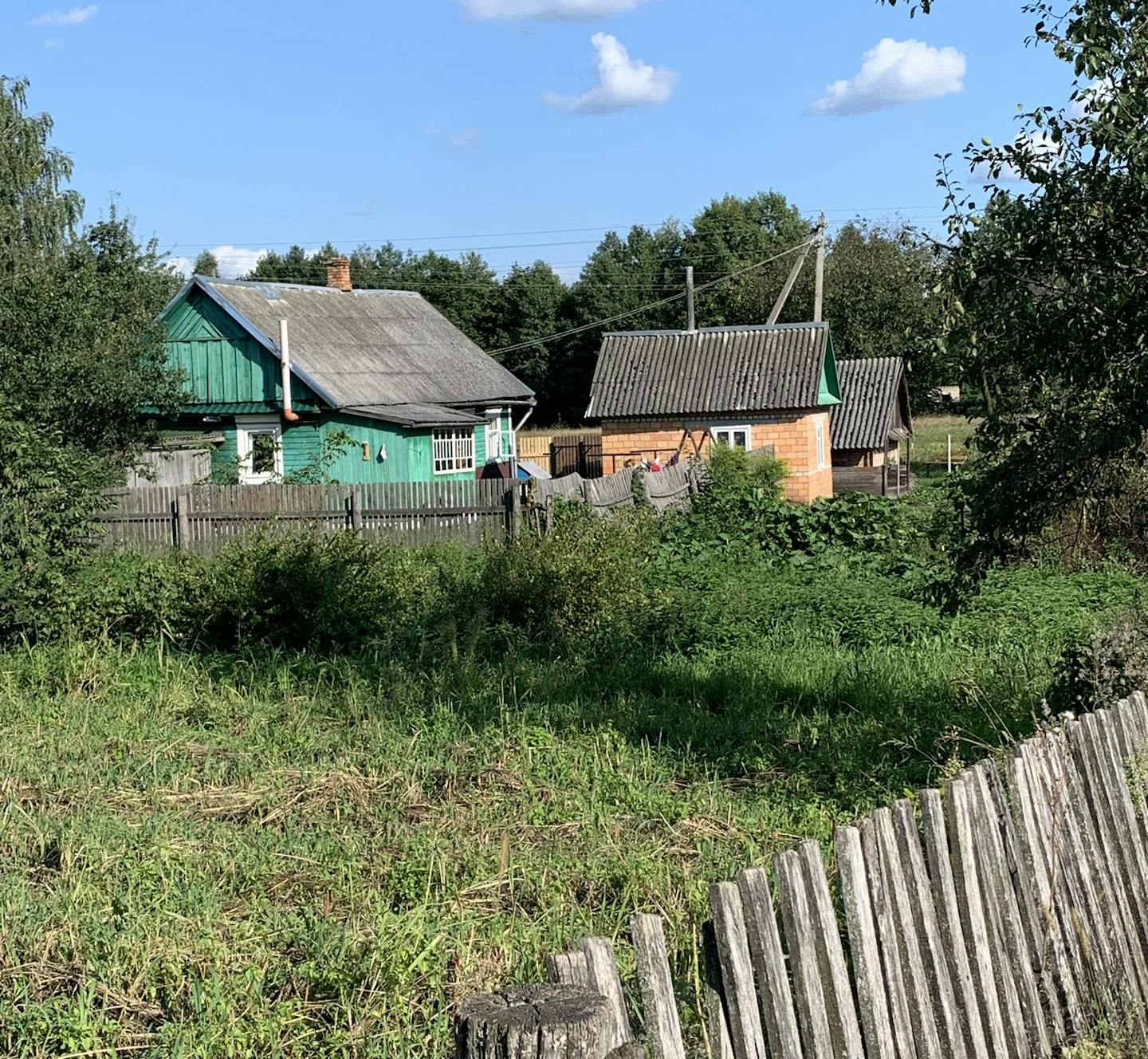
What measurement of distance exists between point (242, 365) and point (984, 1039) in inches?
1029

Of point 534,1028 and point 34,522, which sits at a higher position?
point 34,522

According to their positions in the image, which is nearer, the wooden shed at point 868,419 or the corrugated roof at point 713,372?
the corrugated roof at point 713,372

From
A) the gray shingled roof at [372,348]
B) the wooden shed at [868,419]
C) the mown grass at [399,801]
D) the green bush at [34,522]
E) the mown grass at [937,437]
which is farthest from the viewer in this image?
the mown grass at [937,437]

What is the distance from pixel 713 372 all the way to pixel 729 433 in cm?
151

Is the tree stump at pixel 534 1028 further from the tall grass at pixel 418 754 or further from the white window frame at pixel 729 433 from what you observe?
the white window frame at pixel 729 433

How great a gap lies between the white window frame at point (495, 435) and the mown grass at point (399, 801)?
2116 cm

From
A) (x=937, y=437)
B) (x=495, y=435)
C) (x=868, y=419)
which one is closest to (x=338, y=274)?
(x=495, y=435)

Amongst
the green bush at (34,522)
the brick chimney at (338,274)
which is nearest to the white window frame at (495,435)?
the brick chimney at (338,274)

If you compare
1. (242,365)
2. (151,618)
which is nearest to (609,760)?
(151,618)

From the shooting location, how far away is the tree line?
47.8 m

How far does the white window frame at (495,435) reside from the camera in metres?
33.0

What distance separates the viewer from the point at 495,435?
33.9 meters

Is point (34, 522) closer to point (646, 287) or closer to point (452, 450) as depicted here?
point (452, 450)

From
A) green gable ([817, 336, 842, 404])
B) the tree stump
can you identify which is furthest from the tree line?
the tree stump
